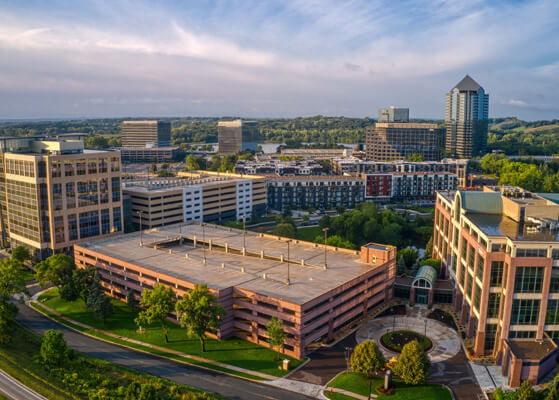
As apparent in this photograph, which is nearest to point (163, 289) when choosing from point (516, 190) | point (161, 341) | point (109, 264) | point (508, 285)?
point (161, 341)

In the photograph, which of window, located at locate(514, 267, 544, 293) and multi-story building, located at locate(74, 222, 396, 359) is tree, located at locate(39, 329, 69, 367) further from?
window, located at locate(514, 267, 544, 293)

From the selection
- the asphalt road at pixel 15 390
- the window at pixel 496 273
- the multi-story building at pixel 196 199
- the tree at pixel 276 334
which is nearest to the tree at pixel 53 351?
the asphalt road at pixel 15 390

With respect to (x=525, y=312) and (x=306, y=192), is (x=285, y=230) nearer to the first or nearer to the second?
(x=306, y=192)

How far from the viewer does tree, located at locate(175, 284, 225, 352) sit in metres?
69.2

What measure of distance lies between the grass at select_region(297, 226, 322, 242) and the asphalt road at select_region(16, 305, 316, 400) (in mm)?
77630

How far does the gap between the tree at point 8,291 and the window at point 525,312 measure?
7465 centimetres

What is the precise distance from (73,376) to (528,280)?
63.0 m

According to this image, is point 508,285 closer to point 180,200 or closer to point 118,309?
point 118,309

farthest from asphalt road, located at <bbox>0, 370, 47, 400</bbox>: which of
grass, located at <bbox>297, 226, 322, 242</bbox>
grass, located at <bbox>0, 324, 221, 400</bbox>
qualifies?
grass, located at <bbox>297, 226, 322, 242</bbox>

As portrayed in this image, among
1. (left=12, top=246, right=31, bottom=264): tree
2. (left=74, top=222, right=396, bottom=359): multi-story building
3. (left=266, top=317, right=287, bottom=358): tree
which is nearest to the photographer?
(left=266, top=317, right=287, bottom=358): tree

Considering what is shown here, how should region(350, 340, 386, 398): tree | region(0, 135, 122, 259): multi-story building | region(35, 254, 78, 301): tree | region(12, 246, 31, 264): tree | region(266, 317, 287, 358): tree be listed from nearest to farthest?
region(350, 340, 386, 398): tree, region(266, 317, 287, 358): tree, region(35, 254, 78, 301): tree, region(12, 246, 31, 264): tree, region(0, 135, 122, 259): multi-story building

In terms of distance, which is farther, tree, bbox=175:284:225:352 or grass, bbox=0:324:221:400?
tree, bbox=175:284:225:352

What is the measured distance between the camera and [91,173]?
386ft

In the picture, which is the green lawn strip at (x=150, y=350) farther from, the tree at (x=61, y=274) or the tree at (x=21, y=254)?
the tree at (x=21, y=254)
